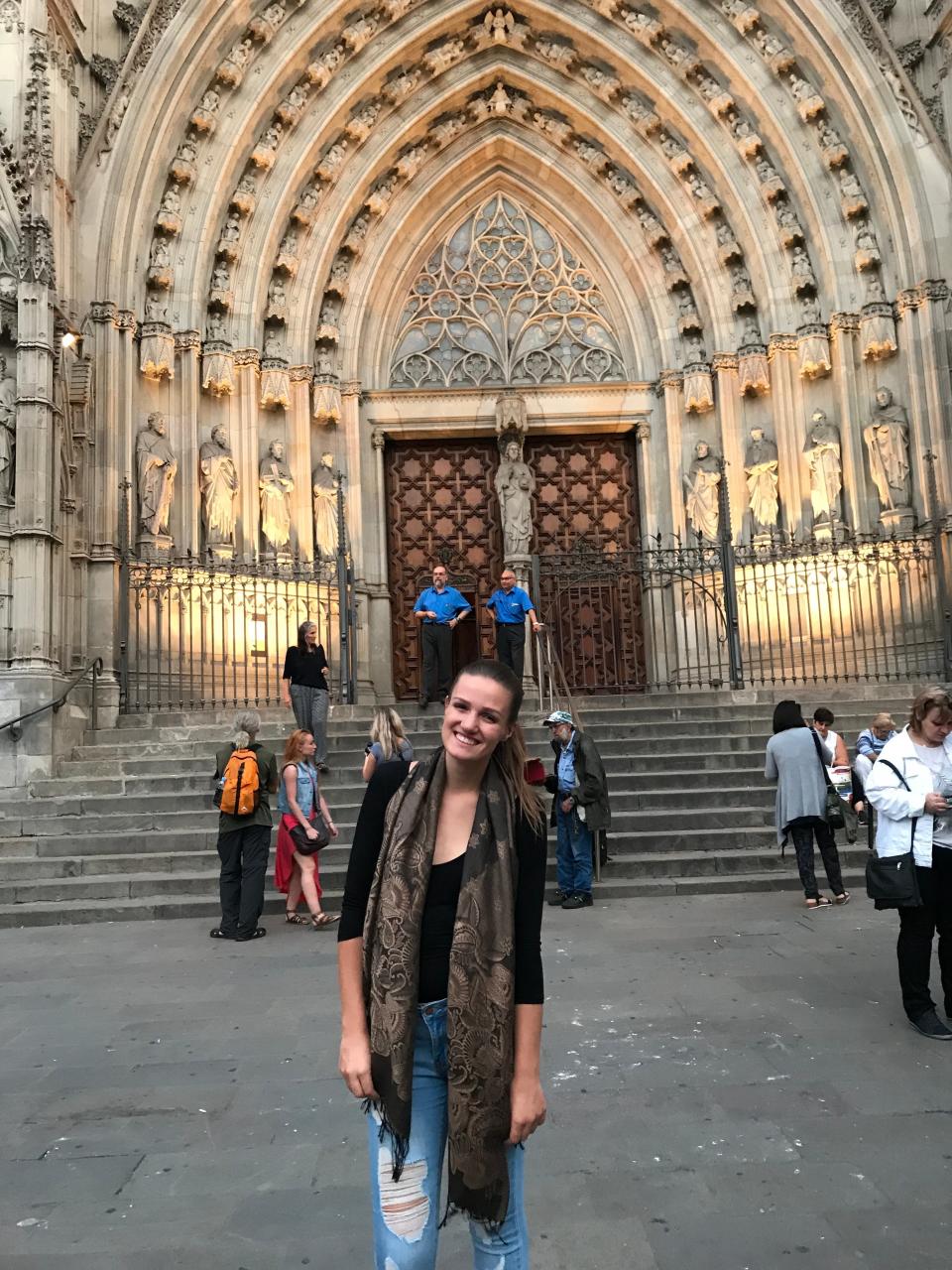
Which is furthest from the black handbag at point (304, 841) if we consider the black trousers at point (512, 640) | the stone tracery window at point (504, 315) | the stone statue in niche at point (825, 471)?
the stone tracery window at point (504, 315)

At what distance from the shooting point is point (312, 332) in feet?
50.1

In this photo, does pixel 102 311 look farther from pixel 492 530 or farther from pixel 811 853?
pixel 811 853

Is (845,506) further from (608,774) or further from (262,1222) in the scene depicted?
(262,1222)

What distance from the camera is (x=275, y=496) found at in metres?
14.4

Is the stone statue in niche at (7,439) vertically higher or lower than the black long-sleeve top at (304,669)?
higher

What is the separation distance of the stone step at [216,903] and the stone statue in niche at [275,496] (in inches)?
285

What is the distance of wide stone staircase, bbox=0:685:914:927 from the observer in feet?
26.1

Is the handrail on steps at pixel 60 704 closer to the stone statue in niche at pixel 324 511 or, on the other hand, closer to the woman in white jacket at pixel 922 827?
the stone statue in niche at pixel 324 511

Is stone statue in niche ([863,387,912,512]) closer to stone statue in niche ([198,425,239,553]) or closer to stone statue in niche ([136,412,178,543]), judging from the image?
stone statue in niche ([198,425,239,553])

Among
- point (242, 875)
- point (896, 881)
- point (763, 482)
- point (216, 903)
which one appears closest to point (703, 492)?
point (763, 482)

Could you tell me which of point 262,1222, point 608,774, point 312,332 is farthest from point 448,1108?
point 312,332

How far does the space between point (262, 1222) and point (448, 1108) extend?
143 centimetres

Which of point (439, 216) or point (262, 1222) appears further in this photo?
point (439, 216)

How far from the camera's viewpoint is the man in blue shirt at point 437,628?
468 inches
